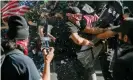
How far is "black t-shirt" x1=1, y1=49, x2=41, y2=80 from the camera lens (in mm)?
3639

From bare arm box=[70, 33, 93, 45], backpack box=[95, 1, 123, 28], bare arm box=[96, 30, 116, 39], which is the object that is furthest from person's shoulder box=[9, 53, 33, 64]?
backpack box=[95, 1, 123, 28]

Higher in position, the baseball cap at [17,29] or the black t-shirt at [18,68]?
the baseball cap at [17,29]

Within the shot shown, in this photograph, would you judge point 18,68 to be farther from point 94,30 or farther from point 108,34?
point 94,30

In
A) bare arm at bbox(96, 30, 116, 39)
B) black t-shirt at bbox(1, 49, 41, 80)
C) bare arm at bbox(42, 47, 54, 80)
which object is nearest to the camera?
black t-shirt at bbox(1, 49, 41, 80)

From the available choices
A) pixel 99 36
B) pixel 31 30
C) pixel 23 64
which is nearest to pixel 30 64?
pixel 23 64

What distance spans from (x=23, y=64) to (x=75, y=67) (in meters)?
3.08

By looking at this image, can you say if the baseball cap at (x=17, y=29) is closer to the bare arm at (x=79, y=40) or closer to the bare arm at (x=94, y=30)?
the bare arm at (x=94, y=30)

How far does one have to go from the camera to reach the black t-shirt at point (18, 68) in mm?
3639

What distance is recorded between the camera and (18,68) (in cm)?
364

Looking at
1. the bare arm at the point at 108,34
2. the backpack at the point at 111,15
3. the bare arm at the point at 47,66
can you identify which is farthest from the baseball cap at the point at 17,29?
the backpack at the point at 111,15

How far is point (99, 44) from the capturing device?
255 inches

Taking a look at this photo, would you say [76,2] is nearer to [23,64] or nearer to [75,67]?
[75,67]

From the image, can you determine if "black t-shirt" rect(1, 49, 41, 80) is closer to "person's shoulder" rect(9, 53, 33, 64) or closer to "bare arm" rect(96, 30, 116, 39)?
"person's shoulder" rect(9, 53, 33, 64)

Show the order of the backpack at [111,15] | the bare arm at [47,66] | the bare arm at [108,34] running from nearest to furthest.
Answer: the bare arm at [47,66], the bare arm at [108,34], the backpack at [111,15]
